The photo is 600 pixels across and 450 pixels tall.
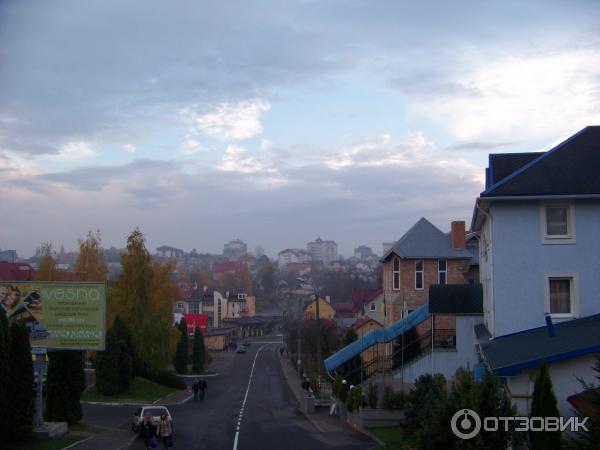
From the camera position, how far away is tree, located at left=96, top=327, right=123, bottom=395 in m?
41.2

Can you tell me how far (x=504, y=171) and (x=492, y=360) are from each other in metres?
8.23

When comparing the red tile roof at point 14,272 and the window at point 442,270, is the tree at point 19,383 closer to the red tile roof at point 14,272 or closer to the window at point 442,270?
the window at point 442,270

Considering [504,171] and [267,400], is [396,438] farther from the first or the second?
[267,400]

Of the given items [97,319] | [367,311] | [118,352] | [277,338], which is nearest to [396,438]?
[97,319]

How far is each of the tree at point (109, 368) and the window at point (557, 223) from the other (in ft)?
94.2

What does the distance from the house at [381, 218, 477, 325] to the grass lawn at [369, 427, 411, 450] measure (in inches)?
670

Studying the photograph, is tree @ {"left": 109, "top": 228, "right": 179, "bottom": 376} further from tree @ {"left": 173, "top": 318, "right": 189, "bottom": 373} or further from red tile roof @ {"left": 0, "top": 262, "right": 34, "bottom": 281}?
red tile roof @ {"left": 0, "top": 262, "right": 34, "bottom": 281}

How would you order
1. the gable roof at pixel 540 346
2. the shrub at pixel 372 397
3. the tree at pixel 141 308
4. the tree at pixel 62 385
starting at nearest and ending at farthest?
the gable roof at pixel 540 346
the tree at pixel 62 385
the shrub at pixel 372 397
the tree at pixel 141 308

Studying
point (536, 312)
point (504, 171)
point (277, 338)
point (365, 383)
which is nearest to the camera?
point (536, 312)

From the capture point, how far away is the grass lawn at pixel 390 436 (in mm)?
20955

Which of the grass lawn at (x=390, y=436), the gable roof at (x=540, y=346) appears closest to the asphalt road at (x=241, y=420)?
the grass lawn at (x=390, y=436)

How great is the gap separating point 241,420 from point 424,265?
1673cm

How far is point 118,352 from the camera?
137ft

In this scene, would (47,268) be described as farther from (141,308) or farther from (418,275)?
(418,275)
